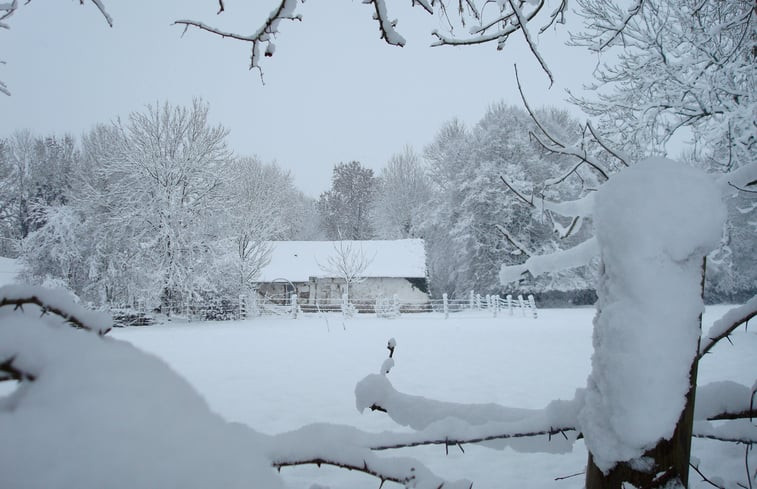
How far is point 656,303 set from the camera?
78 centimetres

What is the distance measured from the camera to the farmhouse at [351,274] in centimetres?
2706

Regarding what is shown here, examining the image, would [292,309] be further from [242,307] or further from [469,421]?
[469,421]

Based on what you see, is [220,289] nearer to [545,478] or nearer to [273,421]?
[273,421]

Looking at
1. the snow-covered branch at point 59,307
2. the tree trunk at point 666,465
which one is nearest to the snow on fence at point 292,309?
the tree trunk at point 666,465

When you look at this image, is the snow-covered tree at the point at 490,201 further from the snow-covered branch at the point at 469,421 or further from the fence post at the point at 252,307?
the snow-covered branch at the point at 469,421

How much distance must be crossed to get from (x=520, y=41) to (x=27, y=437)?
2.49m

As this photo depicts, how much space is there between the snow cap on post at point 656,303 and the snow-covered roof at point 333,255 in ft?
84.2

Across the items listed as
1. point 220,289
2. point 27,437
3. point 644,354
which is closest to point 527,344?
point 644,354

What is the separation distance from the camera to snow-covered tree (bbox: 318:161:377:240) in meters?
39.7

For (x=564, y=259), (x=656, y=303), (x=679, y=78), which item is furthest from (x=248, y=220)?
(x=656, y=303)

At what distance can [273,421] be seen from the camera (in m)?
4.55

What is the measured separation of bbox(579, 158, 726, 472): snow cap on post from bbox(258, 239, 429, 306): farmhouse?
25.7 m

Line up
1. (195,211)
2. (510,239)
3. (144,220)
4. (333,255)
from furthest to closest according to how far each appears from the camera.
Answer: (333,255) < (195,211) < (144,220) < (510,239)

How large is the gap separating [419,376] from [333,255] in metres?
21.8
